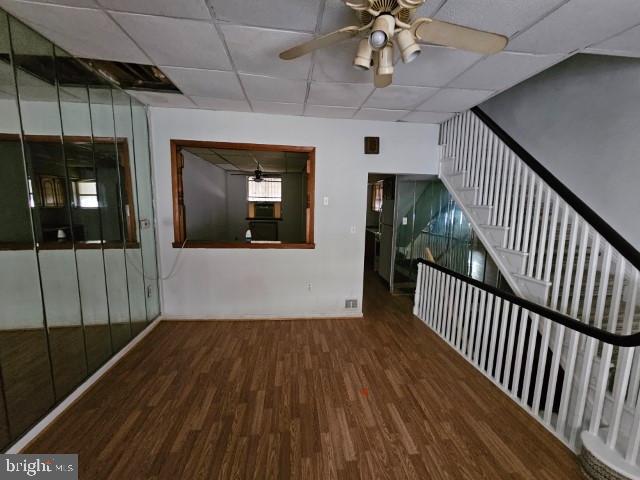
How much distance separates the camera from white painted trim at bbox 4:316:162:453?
1549 millimetres

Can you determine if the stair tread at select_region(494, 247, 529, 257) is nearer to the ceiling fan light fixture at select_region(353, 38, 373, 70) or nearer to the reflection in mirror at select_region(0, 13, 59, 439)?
the ceiling fan light fixture at select_region(353, 38, 373, 70)

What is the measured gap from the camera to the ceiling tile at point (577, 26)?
4.59 feet

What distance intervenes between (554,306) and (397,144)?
2.45m

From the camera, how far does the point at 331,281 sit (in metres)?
3.50

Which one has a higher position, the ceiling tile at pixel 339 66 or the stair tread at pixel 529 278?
the ceiling tile at pixel 339 66

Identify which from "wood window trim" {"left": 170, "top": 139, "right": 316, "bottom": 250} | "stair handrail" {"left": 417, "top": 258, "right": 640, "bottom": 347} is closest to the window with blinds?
"wood window trim" {"left": 170, "top": 139, "right": 316, "bottom": 250}

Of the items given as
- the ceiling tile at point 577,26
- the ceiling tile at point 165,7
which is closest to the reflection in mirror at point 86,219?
the ceiling tile at point 165,7

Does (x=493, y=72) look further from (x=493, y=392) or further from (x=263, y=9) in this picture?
(x=493, y=392)

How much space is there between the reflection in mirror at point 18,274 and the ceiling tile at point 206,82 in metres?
0.88

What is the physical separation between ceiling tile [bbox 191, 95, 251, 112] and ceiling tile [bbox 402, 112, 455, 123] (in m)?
2.00

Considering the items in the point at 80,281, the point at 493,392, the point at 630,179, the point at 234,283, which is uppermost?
the point at 630,179

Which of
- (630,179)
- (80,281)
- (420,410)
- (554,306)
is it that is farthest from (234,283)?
(630,179)

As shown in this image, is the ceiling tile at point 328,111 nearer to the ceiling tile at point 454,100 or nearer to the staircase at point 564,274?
the ceiling tile at point 454,100

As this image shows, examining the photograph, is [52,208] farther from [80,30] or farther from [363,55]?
[363,55]
